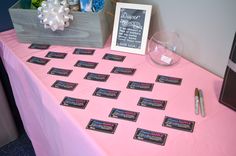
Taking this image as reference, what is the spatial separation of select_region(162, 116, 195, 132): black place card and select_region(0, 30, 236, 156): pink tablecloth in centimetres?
1

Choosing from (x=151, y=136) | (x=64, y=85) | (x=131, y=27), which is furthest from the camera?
(x=131, y=27)

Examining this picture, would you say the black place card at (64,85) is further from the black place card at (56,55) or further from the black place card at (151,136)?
the black place card at (151,136)

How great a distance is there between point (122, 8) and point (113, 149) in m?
0.56

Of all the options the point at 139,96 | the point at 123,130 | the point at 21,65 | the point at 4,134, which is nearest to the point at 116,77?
the point at 139,96

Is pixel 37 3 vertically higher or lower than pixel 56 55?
higher

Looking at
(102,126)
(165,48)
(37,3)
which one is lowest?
(102,126)

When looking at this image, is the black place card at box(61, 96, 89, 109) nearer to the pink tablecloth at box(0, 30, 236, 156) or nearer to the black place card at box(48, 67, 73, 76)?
the pink tablecloth at box(0, 30, 236, 156)

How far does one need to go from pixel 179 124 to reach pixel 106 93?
0.25m

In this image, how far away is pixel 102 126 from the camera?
764mm

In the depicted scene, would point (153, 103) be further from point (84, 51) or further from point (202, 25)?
point (84, 51)

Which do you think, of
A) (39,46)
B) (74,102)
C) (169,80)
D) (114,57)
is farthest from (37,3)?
(169,80)

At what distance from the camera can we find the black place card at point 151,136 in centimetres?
71

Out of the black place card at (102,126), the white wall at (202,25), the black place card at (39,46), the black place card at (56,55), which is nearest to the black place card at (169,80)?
the white wall at (202,25)

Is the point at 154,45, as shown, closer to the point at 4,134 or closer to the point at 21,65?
the point at 21,65
